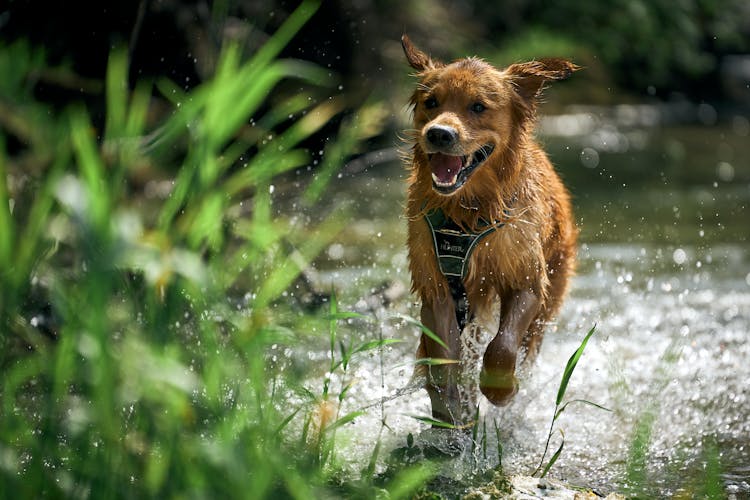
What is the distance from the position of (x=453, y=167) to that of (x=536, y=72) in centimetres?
58

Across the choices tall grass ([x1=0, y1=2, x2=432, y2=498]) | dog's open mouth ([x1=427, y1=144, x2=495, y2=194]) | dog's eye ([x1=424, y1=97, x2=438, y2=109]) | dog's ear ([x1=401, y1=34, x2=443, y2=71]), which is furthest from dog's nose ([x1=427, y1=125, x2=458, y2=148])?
tall grass ([x1=0, y1=2, x2=432, y2=498])

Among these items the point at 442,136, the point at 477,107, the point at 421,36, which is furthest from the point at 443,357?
the point at 421,36

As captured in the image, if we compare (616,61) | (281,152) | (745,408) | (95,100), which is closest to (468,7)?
(616,61)

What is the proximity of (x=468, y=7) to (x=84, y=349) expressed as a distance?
15894mm

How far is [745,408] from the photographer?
174 inches

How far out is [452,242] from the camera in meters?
4.06

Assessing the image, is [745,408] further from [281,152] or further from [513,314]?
[281,152]

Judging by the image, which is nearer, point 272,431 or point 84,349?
point 84,349

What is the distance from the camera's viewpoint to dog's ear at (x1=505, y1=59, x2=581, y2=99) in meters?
4.09

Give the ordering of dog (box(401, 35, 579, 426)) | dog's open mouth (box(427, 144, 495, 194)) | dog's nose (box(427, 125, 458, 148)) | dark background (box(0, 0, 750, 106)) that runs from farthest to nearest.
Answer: dark background (box(0, 0, 750, 106)) < dog (box(401, 35, 579, 426)) < dog's open mouth (box(427, 144, 495, 194)) < dog's nose (box(427, 125, 458, 148))

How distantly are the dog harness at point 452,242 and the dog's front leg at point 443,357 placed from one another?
0.12 meters

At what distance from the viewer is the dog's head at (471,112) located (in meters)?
3.83

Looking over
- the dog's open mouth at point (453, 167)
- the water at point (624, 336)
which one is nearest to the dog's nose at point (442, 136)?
the dog's open mouth at point (453, 167)

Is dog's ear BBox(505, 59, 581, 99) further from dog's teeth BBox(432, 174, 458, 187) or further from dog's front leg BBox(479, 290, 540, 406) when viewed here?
dog's front leg BBox(479, 290, 540, 406)
